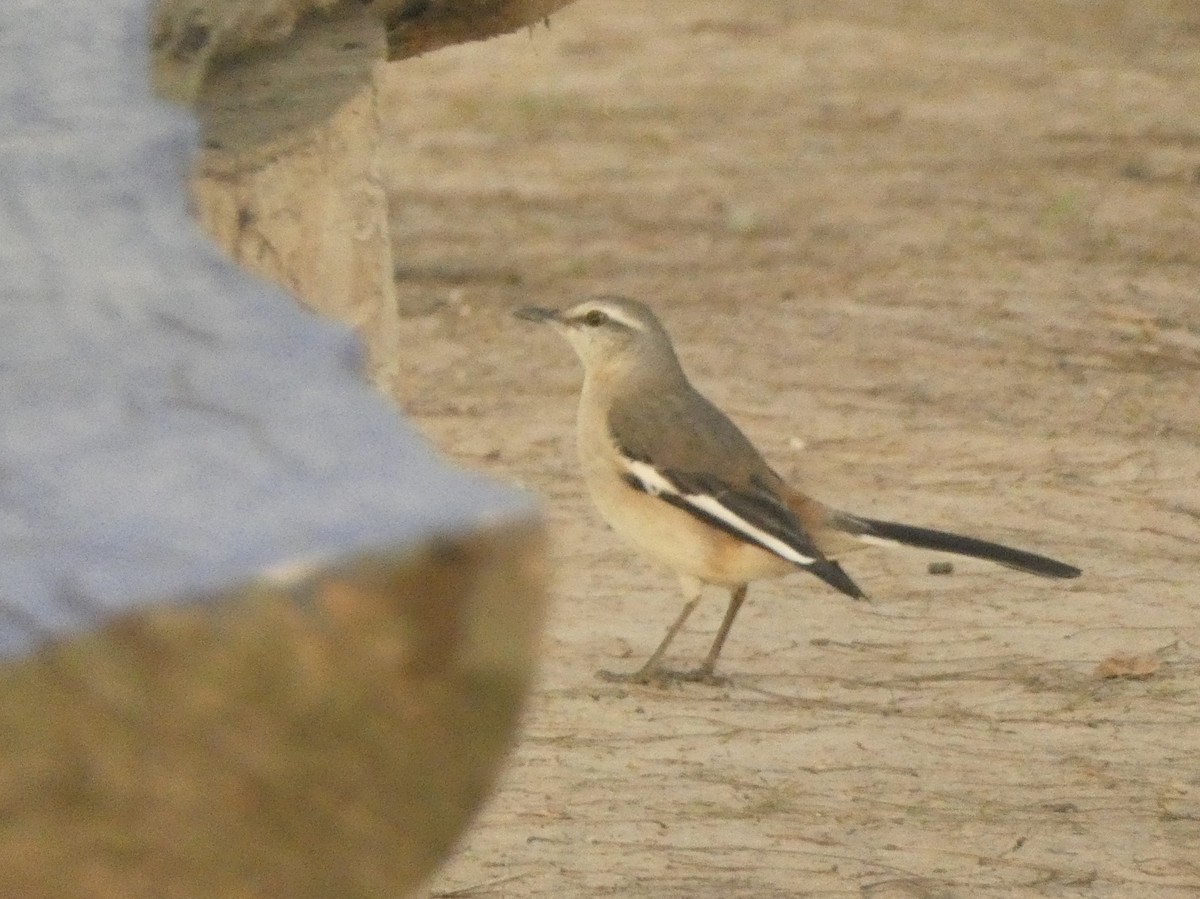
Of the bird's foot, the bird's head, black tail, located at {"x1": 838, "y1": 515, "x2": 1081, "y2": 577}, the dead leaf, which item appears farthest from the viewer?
the bird's head

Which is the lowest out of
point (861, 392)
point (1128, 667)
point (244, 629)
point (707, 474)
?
point (1128, 667)

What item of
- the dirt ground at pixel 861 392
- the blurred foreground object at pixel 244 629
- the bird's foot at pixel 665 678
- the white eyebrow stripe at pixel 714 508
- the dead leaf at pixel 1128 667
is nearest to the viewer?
the blurred foreground object at pixel 244 629

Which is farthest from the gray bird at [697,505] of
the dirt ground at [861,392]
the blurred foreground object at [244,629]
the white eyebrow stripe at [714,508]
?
the blurred foreground object at [244,629]

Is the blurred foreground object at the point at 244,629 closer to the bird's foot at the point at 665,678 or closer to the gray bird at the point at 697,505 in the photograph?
the gray bird at the point at 697,505

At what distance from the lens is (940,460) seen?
820cm

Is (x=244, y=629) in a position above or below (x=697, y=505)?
above

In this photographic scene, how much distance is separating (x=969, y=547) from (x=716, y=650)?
0.92 metres

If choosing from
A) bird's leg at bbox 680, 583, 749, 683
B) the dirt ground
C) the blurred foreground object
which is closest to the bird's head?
the dirt ground

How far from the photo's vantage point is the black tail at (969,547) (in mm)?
5996

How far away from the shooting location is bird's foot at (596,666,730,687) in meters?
6.51

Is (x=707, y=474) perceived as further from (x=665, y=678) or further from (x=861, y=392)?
(x=861, y=392)

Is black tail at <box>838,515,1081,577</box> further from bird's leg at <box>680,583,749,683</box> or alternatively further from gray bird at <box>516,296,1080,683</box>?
bird's leg at <box>680,583,749,683</box>

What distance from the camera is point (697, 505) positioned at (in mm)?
6234

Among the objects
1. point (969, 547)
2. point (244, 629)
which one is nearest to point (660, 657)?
point (969, 547)
